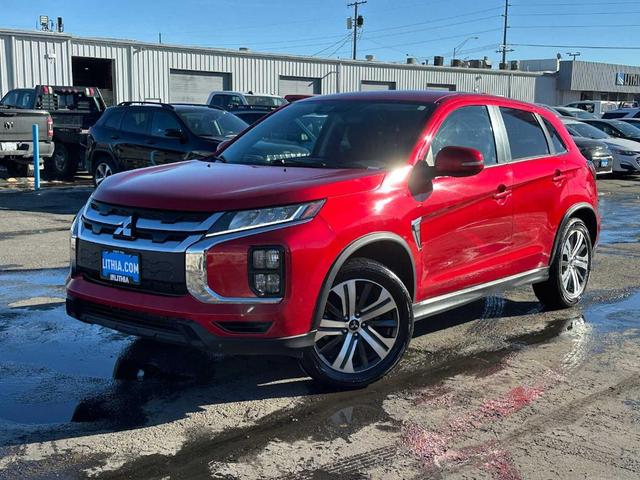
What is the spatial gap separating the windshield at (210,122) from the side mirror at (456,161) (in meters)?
7.68

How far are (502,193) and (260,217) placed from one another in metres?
2.17

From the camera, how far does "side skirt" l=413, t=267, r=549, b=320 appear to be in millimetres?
4844

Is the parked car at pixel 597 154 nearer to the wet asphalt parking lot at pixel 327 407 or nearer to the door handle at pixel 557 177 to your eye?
the door handle at pixel 557 177

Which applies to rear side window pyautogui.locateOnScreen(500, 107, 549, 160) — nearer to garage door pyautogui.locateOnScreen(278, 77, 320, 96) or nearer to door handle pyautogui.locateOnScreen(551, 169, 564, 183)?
door handle pyautogui.locateOnScreen(551, 169, 564, 183)

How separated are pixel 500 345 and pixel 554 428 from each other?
149cm

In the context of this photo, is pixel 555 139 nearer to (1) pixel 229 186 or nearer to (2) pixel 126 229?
(1) pixel 229 186

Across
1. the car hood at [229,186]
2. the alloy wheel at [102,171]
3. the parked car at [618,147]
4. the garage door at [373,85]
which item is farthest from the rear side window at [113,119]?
the garage door at [373,85]

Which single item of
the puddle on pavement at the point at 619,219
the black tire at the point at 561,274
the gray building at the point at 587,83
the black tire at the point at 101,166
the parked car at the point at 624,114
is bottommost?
the puddle on pavement at the point at 619,219

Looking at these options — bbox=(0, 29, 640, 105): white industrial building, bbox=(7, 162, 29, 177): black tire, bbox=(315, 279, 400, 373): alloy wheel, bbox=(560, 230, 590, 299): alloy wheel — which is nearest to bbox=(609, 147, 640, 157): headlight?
bbox=(560, 230, 590, 299): alloy wheel

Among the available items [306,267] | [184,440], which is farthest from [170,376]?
[306,267]

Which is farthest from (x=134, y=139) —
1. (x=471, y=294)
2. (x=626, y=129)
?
(x=626, y=129)

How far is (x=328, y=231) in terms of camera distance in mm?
4059

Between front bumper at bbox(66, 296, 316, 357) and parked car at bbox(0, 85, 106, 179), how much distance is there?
1268 cm

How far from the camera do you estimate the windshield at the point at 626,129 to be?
2127 cm
